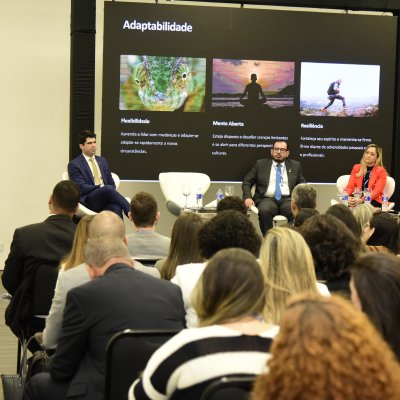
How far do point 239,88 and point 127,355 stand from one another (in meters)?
7.85

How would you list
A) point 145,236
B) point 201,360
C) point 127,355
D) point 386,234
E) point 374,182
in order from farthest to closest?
point 374,182, point 145,236, point 386,234, point 127,355, point 201,360

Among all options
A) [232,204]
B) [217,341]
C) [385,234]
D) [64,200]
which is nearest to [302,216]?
[232,204]

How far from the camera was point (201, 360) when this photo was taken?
7.34ft

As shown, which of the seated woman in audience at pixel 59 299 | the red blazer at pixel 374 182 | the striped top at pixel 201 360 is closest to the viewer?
the striped top at pixel 201 360

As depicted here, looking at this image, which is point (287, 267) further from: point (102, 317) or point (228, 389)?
point (228, 389)

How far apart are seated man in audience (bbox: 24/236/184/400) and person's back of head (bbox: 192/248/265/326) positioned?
0.59m

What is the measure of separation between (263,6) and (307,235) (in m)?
7.51

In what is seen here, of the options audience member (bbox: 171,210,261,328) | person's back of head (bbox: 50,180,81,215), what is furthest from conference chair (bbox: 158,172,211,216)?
audience member (bbox: 171,210,261,328)

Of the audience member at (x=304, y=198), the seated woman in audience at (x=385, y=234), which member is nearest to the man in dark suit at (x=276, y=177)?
the audience member at (x=304, y=198)

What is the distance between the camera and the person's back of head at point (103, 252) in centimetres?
317

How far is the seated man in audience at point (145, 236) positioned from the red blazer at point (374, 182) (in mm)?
5054

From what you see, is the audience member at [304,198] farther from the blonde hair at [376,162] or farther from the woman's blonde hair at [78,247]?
the blonde hair at [376,162]

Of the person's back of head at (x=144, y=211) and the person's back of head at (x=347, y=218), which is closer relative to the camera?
the person's back of head at (x=347, y=218)

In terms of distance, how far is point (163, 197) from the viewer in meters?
10.6
